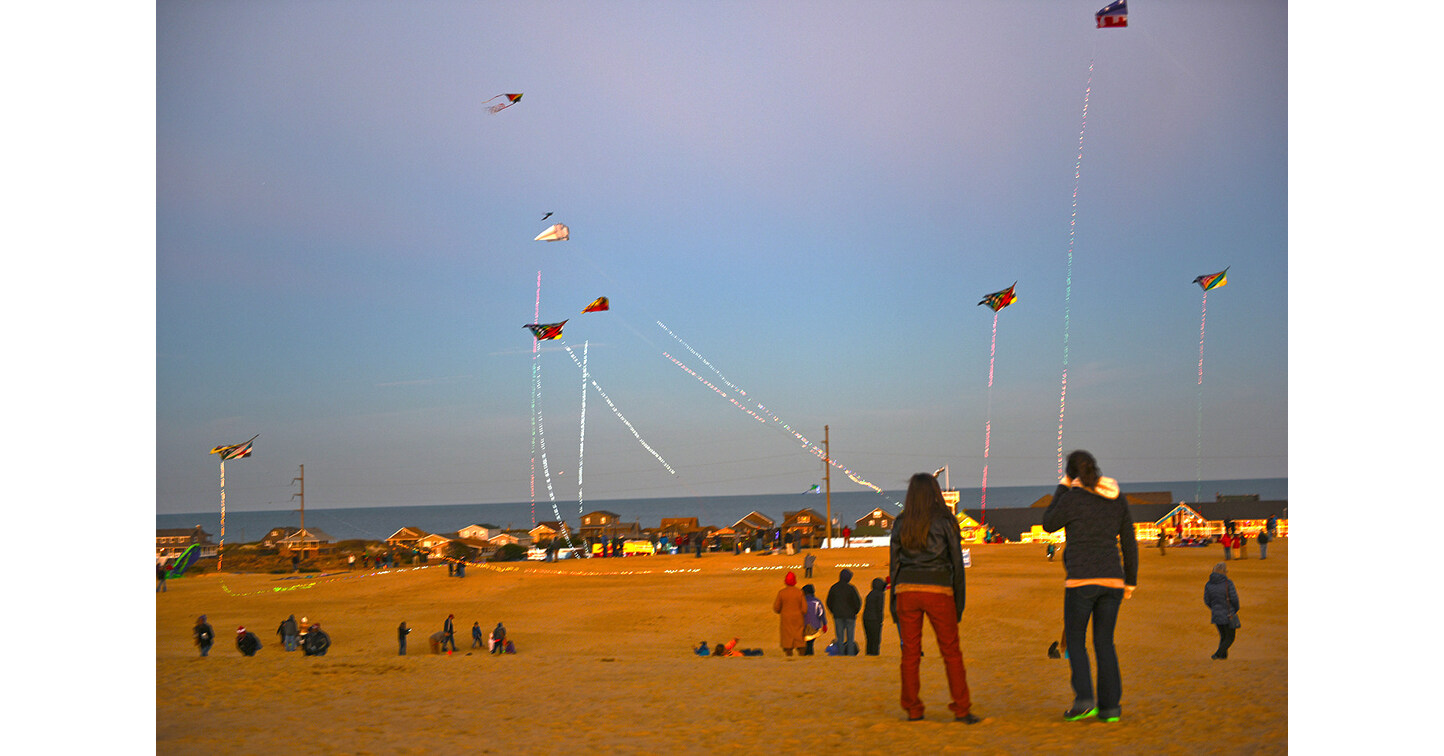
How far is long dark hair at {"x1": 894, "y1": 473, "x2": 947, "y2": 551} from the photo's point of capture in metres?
5.09

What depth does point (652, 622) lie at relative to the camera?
19.5 meters

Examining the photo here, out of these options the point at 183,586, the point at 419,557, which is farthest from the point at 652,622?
the point at 419,557

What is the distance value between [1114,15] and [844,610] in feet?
27.9

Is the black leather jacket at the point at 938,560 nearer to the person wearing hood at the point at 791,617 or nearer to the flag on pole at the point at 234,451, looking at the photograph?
the person wearing hood at the point at 791,617

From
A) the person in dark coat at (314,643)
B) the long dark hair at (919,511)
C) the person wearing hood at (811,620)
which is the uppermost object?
the long dark hair at (919,511)

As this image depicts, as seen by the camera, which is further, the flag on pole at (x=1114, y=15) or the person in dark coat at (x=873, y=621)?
the flag on pole at (x=1114, y=15)

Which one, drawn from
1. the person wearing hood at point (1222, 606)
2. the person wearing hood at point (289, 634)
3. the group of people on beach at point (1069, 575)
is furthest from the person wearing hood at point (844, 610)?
the person wearing hood at point (289, 634)

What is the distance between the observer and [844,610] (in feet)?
33.4

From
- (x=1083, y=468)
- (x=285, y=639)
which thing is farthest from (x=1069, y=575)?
(x=285, y=639)

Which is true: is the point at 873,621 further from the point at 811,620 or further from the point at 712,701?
the point at 712,701

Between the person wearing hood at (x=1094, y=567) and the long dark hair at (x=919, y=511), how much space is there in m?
0.58

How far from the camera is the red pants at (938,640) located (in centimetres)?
511

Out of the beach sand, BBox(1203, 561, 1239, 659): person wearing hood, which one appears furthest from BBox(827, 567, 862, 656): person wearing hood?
BBox(1203, 561, 1239, 659): person wearing hood
